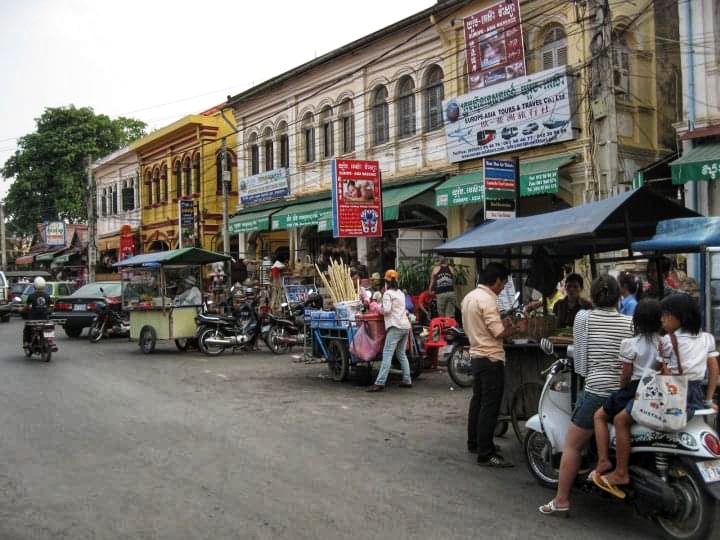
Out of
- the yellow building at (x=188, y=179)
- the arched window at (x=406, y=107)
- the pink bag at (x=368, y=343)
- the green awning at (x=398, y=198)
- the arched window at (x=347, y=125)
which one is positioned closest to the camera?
the pink bag at (x=368, y=343)

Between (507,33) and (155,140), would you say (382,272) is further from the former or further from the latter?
(155,140)

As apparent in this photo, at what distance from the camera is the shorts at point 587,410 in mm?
4836

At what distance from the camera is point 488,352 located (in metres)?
6.24

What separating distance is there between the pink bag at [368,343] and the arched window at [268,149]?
17625 mm

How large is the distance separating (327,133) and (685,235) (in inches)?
737

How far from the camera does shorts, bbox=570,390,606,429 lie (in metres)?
4.84

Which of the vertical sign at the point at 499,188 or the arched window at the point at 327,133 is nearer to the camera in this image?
the vertical sign at the point at 499,188

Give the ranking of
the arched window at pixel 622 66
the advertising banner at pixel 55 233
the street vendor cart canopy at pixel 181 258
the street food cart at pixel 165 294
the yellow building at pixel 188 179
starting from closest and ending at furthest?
the street food cart at pixel 165 294
the street vendor cart canopy at pixel 181 258
the arched window at pixel 622 66
the yellow building at pixel 188 179
the advertising banner at pixel 55 233

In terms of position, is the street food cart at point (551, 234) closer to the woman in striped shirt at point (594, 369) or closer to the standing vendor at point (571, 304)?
the standing vendor at point (571, 304)

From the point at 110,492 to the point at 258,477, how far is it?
116 cm

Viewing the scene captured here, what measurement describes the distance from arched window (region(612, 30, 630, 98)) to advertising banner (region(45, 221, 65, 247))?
37.6m

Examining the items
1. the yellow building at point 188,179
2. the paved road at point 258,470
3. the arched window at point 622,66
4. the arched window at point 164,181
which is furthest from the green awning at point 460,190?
the arched window at point 164,181


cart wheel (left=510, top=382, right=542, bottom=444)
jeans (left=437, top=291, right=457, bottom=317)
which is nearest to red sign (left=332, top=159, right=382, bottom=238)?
jeans (left=437, top=291, right=457, bottom=317)

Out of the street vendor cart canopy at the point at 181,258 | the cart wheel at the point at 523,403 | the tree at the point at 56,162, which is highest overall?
the tree at the point at 56,162
